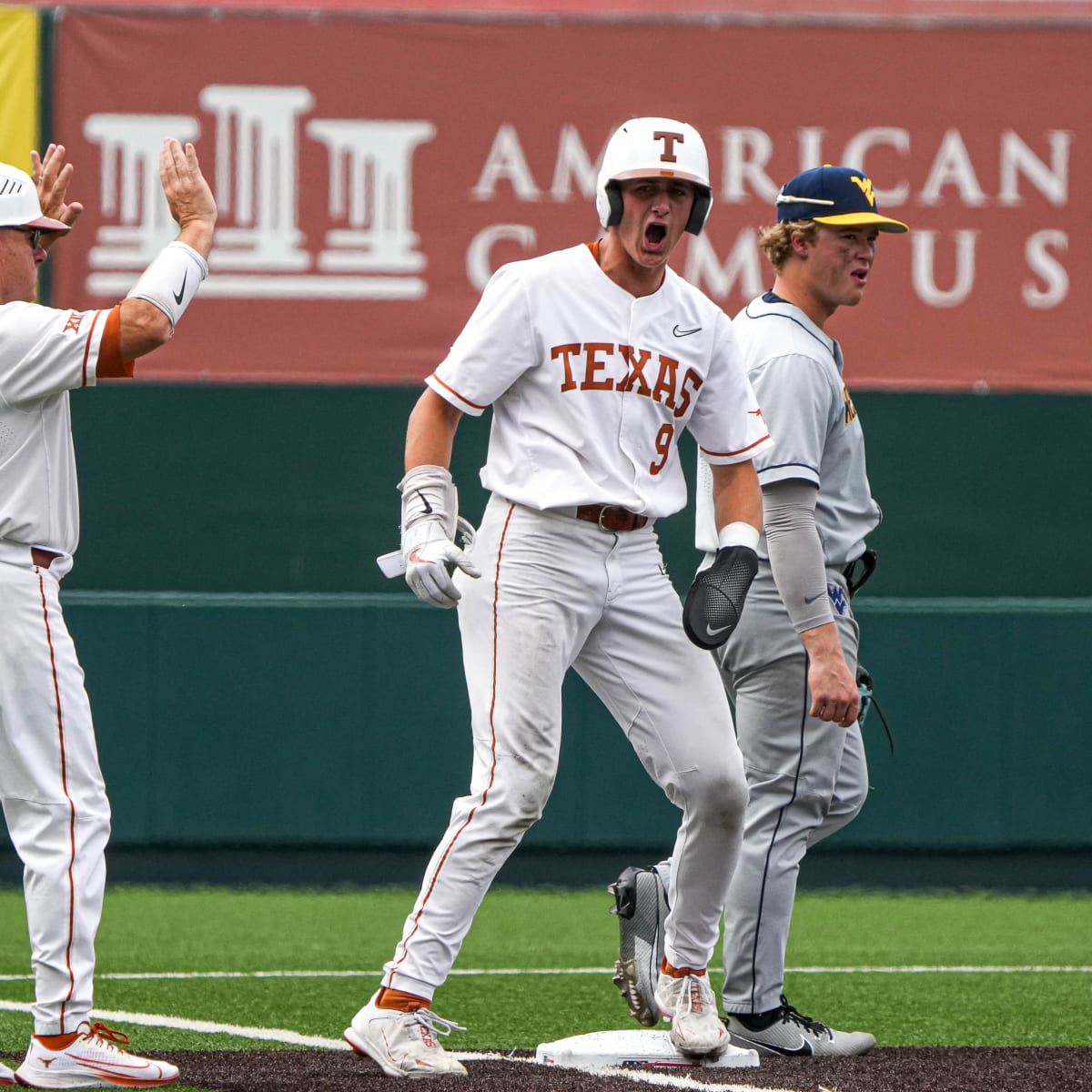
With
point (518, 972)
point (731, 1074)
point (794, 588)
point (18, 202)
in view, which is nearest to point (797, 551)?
point (794, 588)

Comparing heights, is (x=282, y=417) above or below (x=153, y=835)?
above

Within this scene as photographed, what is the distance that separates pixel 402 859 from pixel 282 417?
243cm

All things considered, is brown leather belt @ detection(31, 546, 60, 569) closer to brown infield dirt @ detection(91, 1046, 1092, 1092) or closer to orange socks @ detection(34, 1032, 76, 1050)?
orange socks @ detection(34, 1032, 76, 1050)

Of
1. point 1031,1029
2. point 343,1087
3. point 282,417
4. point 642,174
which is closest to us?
point 343,1087

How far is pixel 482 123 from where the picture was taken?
969cm

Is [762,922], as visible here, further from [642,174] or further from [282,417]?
[282,417]

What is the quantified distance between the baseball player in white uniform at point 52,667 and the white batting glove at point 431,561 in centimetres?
66

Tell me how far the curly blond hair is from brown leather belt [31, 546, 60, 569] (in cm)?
190

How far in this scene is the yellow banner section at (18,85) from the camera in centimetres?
938

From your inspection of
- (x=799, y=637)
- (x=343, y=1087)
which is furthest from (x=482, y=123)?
(x=343, y=1087)

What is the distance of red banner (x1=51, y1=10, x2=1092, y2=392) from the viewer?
376 inches

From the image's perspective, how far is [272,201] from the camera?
31.6 feet

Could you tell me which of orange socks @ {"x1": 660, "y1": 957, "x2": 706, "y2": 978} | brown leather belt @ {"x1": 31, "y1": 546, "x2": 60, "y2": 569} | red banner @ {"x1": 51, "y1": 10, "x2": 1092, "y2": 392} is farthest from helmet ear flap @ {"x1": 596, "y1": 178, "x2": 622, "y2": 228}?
red banner @ {"x1": 51, "y1": 10, "x2": 1092, "y2": 392}

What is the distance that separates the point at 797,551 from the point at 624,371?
2.12 feet
